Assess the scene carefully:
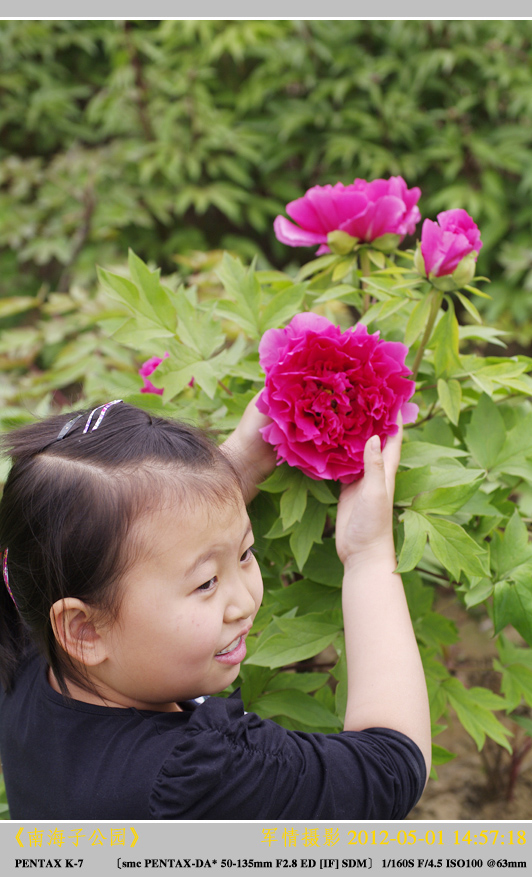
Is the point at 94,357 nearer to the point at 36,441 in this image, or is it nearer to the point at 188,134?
the point at 36,441

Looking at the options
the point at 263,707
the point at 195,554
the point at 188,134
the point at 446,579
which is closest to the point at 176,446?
the point at 195,554

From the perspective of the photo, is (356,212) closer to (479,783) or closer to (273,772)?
(273,772)

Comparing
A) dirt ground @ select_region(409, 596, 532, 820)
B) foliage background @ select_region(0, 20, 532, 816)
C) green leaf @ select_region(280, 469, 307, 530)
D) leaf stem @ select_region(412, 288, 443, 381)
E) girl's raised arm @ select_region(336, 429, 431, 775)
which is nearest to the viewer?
girl's raised arm @ select_region(336, 429, 431, 775)

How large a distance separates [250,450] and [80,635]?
0.36 meters

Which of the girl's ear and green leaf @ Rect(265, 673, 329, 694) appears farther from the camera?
green leaf @ Rect(265, 673, 329, 694)

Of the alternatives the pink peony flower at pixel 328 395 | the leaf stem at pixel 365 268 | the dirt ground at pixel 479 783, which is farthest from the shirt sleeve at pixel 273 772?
the dirt ground at pixel 479 783

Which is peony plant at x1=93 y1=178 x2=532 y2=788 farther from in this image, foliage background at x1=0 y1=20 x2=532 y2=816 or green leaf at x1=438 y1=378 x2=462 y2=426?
foliage background at x1=0 y1=20 x2=532 y2=816

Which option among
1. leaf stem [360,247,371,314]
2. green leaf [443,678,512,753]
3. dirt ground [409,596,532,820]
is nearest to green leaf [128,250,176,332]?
leaf stem [360,247,371,314]

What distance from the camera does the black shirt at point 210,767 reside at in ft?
2.74

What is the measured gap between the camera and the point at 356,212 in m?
1.19

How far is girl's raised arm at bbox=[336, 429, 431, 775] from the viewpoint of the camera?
936mm

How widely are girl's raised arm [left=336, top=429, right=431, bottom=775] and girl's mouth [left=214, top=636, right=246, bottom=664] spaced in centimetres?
15

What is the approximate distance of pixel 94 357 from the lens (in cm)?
211

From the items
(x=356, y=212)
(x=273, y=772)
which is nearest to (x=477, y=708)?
(x=273, y=772)
